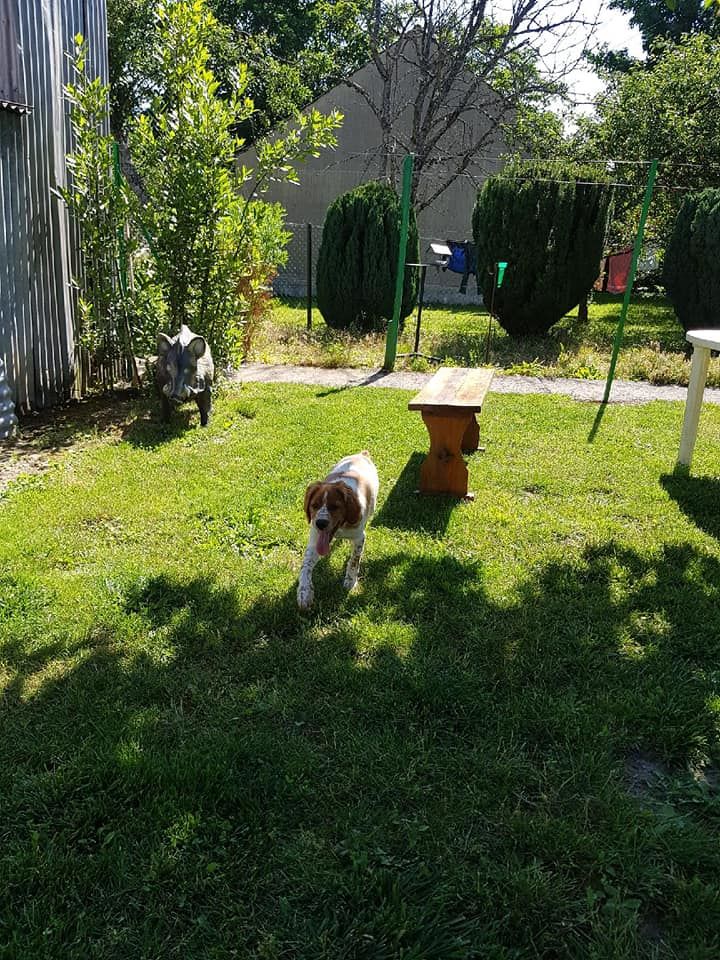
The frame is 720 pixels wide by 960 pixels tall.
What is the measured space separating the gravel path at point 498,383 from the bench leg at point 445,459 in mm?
3635

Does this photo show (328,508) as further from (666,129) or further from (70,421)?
(666,129)

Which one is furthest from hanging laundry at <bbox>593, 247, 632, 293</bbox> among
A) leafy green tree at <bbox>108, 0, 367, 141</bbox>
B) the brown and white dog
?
the brown and white dog

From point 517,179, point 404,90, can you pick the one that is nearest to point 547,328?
point 517,179

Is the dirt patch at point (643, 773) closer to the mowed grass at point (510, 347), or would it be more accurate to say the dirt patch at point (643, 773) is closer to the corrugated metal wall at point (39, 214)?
the corrugated metal wall at point (39, 214)

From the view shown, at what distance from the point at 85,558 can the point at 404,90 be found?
20.0m

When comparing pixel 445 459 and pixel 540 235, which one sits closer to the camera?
pixel 445 459

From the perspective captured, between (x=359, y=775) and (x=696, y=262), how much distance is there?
37.3 ft

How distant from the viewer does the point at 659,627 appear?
11.7ft

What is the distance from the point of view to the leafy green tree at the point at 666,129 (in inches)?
592

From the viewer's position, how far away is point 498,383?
29.7 feet

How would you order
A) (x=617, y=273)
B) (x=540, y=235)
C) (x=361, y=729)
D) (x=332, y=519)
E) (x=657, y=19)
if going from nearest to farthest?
(x=361, y=729)
(x=332, y=519)
(x=540, y=235)
(x=617, y=273)
(x=657, y=19)

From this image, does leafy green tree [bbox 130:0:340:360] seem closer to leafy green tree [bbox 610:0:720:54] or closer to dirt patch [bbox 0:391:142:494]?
dirt patch [bbox 0:391:142:494]

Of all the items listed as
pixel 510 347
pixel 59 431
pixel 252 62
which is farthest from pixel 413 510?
pixel 252 62

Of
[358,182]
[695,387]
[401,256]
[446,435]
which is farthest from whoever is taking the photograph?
[358,182]
